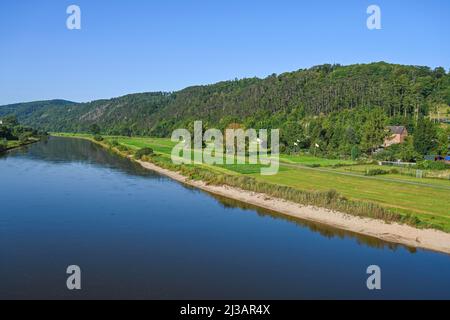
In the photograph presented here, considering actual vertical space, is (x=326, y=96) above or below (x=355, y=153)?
above

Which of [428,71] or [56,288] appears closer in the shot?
[56,288]

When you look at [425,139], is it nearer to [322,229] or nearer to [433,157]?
[433,157]

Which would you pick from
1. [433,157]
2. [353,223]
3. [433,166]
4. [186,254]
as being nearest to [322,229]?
[353,223]

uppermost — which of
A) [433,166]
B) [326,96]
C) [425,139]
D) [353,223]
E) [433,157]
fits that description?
[326,96]

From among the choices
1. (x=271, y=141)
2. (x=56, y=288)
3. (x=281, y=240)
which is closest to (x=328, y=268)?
(x=281, y=240)

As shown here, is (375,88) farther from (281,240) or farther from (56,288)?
(56,288)

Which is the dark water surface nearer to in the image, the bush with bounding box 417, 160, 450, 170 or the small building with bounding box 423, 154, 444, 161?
the bush with bounding box 417, 160, 450, 170

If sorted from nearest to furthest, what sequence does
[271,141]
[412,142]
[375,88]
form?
[412,142] < [271,141] < [375,88]
